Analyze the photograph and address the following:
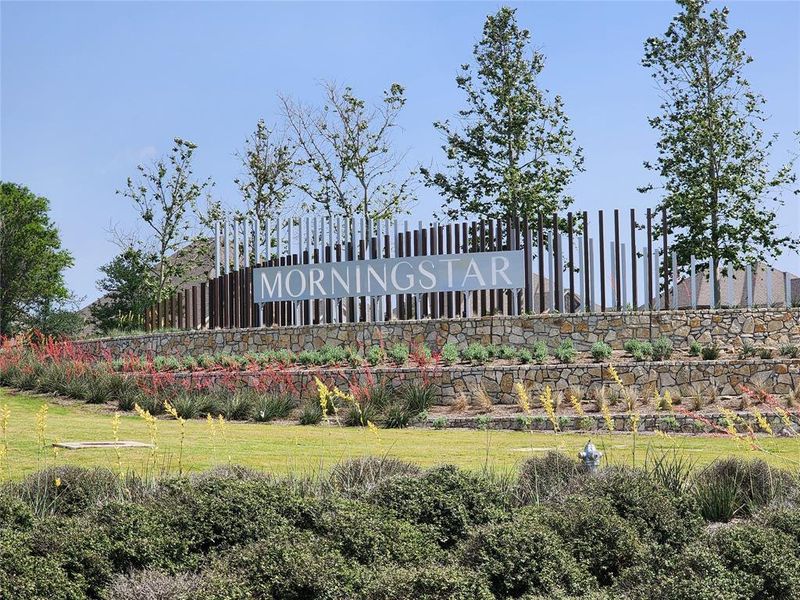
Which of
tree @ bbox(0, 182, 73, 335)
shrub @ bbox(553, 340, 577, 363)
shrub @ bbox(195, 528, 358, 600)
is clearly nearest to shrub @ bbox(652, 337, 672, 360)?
shrub @ bbox(553, 340, 577, 363)

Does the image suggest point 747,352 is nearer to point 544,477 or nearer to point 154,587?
point 544,477

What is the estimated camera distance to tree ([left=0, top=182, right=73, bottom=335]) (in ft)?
135

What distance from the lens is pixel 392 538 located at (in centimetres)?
633

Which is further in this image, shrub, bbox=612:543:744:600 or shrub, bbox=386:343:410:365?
shrub, bbox=386:343:410:365

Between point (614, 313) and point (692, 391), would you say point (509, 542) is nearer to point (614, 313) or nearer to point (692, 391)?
point (692, 391)

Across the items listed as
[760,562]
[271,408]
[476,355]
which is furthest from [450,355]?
[760,562]

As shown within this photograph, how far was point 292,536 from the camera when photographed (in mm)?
6082

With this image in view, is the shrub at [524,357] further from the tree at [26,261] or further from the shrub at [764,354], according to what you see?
the tree at [26,261]

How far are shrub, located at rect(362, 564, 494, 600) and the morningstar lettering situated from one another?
704 inches

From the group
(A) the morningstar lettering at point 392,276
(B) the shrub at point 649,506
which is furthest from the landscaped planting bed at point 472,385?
(B) the shrub at point 649,506

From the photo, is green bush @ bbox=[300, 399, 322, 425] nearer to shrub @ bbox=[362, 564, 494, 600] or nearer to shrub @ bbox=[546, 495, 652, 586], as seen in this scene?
shrub @ bbox=[546, 495, 652, 586]

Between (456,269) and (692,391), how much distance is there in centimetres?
720

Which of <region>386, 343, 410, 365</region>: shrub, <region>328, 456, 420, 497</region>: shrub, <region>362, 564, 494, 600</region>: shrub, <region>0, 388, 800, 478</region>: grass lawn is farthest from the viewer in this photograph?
<region>386, 343, 410, 365</region>: shrub

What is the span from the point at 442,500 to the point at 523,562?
3.57 feet
